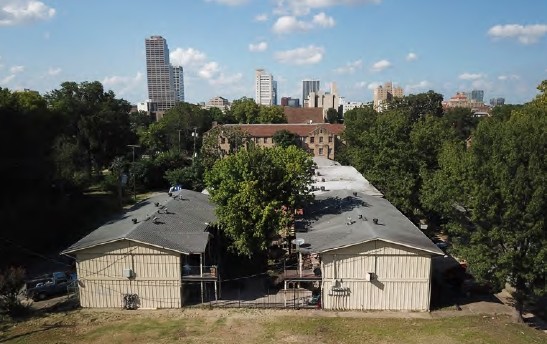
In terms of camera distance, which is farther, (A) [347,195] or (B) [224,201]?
(A) [347,195]

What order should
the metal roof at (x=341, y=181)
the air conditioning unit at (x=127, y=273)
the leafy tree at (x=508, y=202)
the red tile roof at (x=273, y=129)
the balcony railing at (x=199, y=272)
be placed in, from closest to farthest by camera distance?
1. the leafy tree at (x=508, y=202)
2. the air conditioning unit at (x=127, y=273)
3. the balcony railing at (x=199, y=272)
4. the metal roof at (x=341, y=181)
5. the red tile roof at (x=273, y=129)

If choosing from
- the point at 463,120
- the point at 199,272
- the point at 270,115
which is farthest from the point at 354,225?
the point at 270,115

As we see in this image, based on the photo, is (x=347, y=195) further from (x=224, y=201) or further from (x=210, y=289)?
(x=210, y=289)

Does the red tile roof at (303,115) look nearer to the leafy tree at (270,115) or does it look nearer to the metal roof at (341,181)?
the leafy tree at (270,115)

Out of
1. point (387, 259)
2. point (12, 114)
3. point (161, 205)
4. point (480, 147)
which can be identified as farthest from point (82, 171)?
point (480, 147)

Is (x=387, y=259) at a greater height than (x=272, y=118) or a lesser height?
lesser

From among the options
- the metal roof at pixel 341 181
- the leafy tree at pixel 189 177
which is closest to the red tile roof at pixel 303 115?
the leafy tree at pixel 189 177
